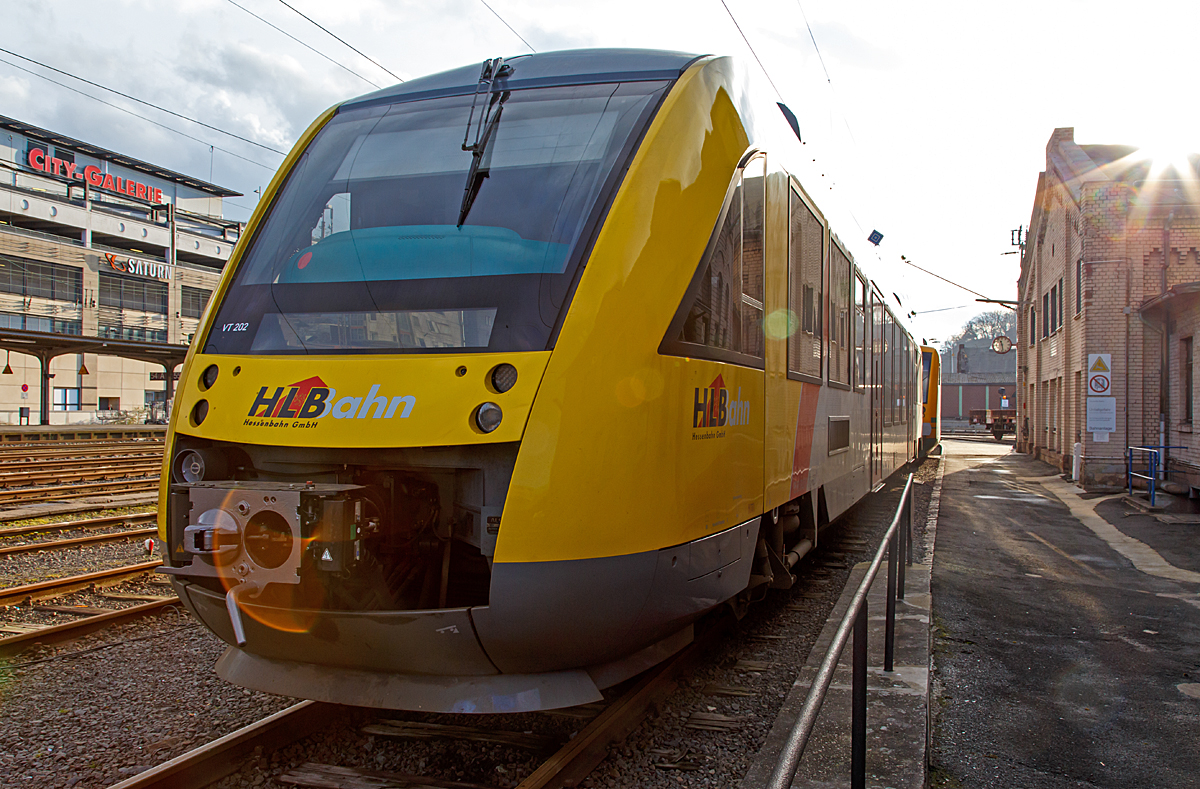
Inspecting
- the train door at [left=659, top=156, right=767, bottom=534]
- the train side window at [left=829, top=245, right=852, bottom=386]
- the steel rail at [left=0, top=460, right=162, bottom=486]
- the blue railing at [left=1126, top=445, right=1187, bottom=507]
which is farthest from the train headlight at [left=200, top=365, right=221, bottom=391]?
the blue railing at [left=1126, top=445, right=1187, bottom=507]

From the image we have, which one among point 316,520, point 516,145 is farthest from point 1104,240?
point 316,520

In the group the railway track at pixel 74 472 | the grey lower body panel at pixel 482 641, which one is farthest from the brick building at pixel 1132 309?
the railway track at pixel 74 472

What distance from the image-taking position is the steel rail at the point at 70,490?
12.9 meters

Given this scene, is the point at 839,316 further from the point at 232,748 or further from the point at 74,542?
the point at 74,542

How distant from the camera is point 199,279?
5728 cm

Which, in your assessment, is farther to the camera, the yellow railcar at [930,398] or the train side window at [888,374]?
the yellow railcar at [930,398]

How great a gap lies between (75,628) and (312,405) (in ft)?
10.9

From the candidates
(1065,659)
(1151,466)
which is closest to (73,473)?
(1065,659)

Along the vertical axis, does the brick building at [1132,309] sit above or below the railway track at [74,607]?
→ above

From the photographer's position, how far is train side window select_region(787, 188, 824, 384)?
5.46 m

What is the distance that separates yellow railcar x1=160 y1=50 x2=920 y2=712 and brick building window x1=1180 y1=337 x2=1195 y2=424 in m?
13.9

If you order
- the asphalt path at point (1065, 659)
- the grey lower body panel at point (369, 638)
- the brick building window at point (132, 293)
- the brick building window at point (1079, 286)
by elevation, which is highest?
the brick building window at point (132, 293)

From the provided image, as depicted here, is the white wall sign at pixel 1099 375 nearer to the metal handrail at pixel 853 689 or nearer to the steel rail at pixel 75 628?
the metal handrail at pixel 853 689

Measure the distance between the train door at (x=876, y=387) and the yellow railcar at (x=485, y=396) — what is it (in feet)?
17.5
